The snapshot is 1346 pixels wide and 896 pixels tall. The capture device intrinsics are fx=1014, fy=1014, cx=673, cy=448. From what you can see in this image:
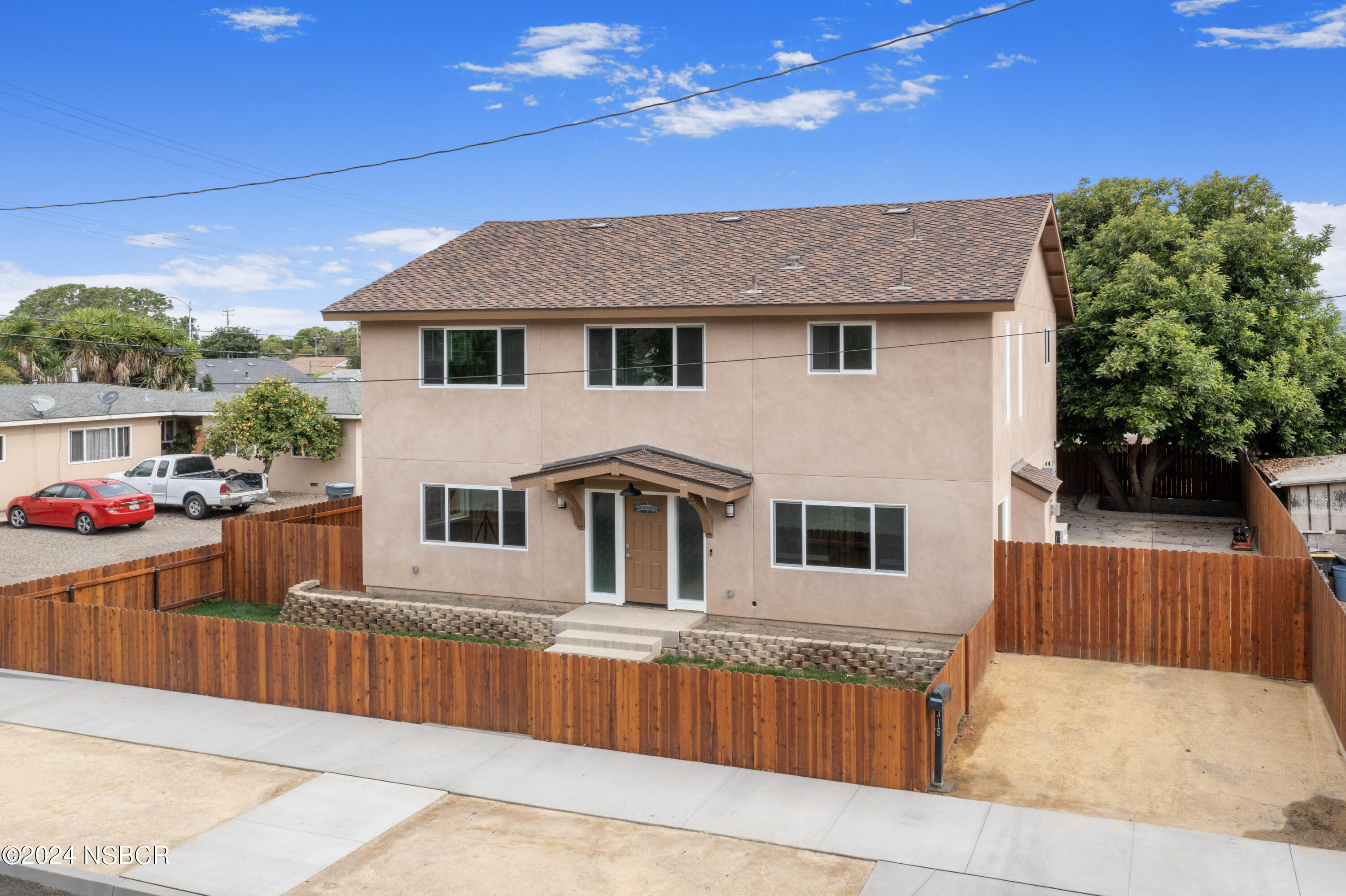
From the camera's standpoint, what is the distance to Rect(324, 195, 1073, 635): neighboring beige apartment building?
1572 centimetres

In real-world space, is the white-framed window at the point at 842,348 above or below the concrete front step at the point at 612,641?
above

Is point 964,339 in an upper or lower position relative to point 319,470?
upper

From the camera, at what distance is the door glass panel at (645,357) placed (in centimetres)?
1730

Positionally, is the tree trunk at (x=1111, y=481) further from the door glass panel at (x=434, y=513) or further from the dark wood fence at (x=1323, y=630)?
the door glass panel at (x=434, y=513)

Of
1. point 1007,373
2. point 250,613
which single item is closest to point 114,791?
point 250,613

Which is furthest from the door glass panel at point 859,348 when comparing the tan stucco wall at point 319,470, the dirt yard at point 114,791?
the tan stucco wall at point 319,470

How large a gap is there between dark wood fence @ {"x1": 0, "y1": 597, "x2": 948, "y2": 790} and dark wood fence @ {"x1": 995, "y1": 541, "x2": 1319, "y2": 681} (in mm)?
3597

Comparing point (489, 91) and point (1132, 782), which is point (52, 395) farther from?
point (1132, 782)

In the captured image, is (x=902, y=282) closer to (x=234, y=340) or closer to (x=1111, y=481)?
(x=1111, y=481)

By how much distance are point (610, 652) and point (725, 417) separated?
4285mm

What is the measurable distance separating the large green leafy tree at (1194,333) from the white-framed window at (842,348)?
34.1 ft

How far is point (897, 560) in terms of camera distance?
1598 cm

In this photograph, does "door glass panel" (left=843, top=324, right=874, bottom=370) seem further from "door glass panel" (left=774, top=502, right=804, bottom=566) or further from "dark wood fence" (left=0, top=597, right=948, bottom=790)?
"dark wood fence" (left=0, top=597, right=948, bottom=790)

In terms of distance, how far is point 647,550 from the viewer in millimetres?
17625
